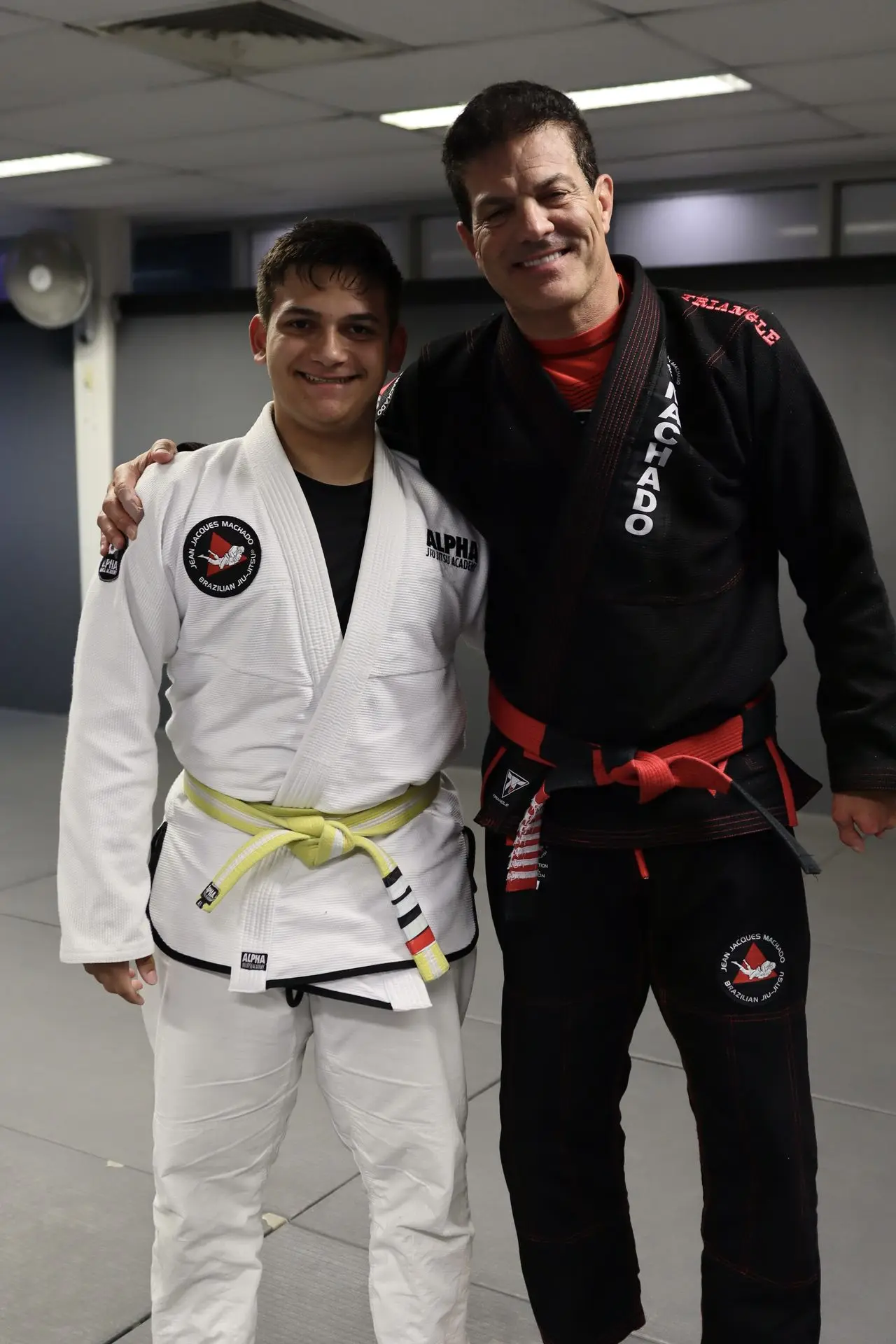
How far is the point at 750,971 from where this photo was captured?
1601mm

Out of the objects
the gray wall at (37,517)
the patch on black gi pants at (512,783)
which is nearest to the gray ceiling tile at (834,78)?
the patch on black gi pants at (512,783)

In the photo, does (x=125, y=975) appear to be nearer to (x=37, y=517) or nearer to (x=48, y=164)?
(x=48, y=164)

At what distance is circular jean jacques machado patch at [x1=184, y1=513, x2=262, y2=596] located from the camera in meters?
1.58

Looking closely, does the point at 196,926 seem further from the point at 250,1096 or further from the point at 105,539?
the point at 105,539

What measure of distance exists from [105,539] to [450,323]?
4.32 meters

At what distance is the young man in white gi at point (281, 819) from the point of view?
5.21 feet

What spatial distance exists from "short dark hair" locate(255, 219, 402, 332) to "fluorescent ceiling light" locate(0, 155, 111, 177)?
374 centimetres

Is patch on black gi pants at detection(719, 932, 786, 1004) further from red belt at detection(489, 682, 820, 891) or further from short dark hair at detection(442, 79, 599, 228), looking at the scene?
short dark hair at detection(442, 79, 599, 228)

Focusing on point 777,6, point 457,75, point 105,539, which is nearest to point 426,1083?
point 105,539

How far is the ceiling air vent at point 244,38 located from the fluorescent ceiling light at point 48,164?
143 centimetres

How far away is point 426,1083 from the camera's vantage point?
1.62 meters

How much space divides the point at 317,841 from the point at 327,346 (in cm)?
58

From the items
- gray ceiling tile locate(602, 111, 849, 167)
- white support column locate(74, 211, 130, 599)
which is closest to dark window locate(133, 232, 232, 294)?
white support column locate(74, 211, 130, 599)

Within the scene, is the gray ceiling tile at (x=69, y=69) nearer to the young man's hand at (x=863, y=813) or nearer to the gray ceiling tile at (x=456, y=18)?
the gray ceiling tile at (x=456, y=18)
